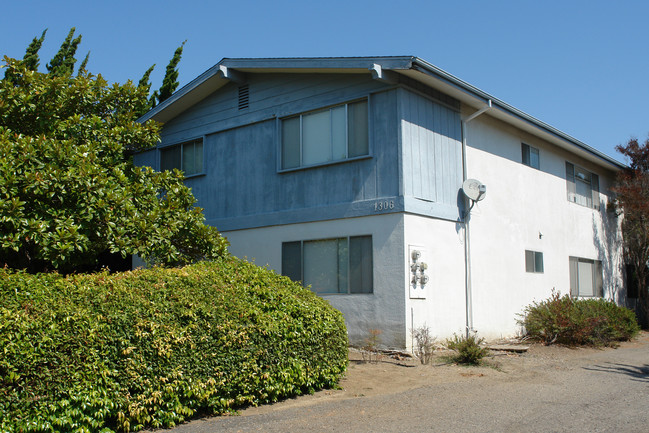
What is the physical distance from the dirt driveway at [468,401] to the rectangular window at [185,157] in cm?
706

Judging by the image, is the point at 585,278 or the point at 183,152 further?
the point at 585,278

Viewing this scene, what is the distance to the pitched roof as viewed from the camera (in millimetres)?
11719

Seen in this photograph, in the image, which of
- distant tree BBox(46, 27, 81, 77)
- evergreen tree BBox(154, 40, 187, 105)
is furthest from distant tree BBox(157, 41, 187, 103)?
distant tree BBox(46, 27, 81, 77)

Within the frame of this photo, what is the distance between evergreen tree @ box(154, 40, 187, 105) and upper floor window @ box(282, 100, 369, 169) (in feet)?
36.0

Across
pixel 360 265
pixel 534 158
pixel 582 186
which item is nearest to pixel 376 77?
pixel 360 265

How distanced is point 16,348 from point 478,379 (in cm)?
671

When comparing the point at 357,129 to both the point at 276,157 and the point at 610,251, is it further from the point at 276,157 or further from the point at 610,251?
the point at 610,251

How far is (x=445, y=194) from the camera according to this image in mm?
13055

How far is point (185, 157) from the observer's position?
53.5ft

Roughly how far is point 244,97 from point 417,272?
625 centimetres

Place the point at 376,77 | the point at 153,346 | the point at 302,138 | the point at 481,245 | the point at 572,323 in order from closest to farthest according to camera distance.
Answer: the point at 153,346
the point at 376,77
the point at 302,138
the point at 572,323
the point at 481,245

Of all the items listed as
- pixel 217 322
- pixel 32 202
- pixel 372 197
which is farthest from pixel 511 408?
pixel 32 202

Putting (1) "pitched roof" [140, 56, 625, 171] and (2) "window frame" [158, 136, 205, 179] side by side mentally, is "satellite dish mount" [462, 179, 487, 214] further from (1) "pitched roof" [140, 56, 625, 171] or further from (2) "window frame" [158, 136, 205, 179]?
(2) "window frame" [158, 136, 205, 179]

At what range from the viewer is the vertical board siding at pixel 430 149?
476 inches
